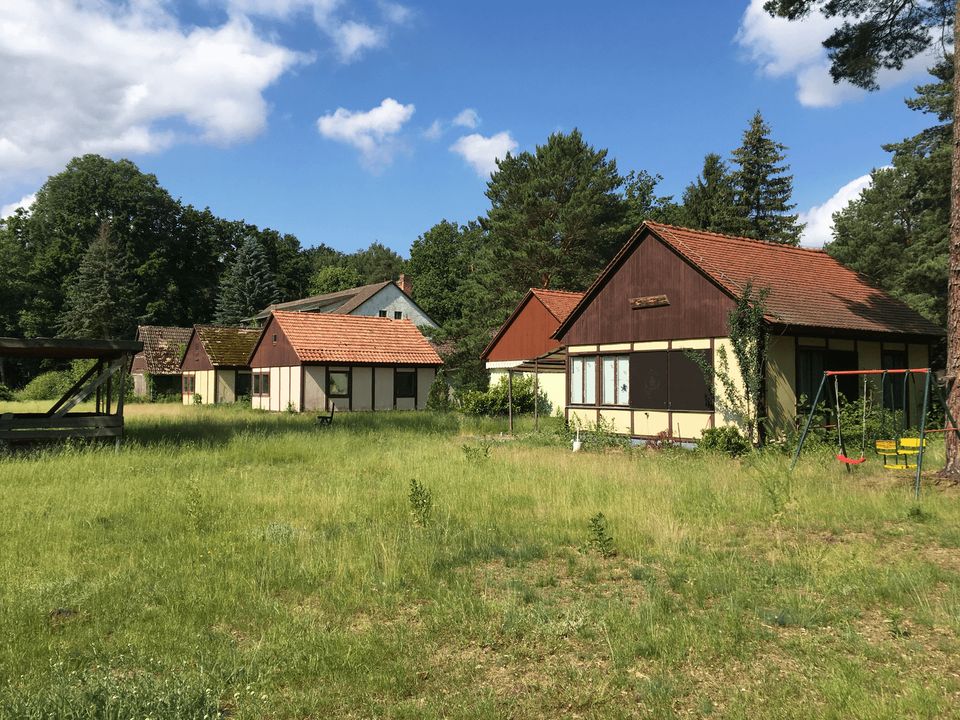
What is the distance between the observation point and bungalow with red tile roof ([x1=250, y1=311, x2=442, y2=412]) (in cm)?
3600

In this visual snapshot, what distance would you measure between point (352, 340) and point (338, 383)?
2769 mm

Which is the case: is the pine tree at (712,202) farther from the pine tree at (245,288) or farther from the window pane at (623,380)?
the pine tree at (245,288)

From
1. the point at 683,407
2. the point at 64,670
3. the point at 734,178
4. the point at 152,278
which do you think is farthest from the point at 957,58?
the point at 152,278

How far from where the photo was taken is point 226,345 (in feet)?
146

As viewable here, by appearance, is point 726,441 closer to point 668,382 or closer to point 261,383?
point 668,382

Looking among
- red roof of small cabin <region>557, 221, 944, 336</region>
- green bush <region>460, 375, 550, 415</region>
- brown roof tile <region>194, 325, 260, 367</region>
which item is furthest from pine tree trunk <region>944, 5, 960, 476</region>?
brown roof tile <region>194, 325, 260, 367</region>

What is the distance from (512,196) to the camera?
48906 mm

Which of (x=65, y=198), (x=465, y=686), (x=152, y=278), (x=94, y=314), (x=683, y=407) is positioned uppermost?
(x=65, y=198)

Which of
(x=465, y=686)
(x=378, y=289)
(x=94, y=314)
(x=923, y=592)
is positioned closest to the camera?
(x=465, y=686)

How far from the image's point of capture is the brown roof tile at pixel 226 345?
4328cm

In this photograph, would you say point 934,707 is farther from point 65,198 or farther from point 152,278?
point 65,198

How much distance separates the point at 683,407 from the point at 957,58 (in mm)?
9976

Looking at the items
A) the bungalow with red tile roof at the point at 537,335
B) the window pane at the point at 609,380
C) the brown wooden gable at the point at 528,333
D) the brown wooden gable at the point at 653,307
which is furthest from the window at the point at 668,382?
the brown wooden gable at the point at 528,333

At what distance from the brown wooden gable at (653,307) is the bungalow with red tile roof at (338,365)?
16622 mm
